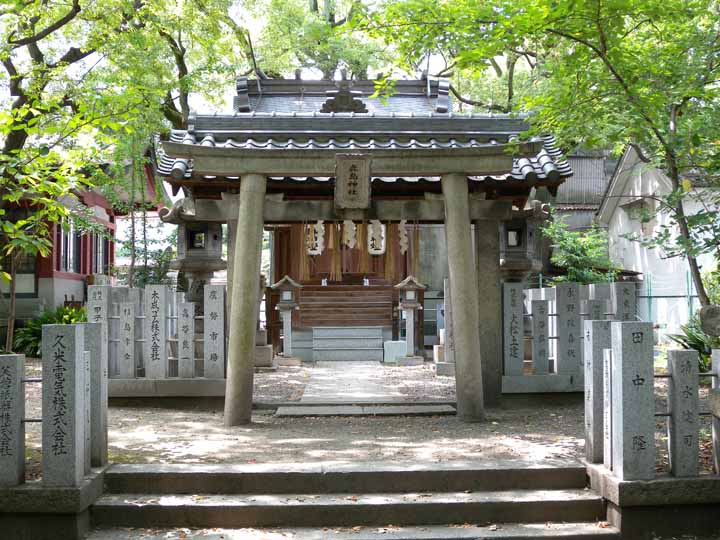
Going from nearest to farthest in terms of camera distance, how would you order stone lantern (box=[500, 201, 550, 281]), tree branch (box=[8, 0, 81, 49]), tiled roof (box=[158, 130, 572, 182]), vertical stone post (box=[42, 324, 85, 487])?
vertical stone post (box=[42, 324, 85, 487]) → tiled roof (box=[158, 130, 572, 182]) → stone lantern (box=[500, 201, 550, 281]) → tree branch (box=[8, 0, 81, 49])

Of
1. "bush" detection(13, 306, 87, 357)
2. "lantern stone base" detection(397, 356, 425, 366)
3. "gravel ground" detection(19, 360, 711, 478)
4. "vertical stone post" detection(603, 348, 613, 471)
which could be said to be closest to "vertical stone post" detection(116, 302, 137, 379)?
"gravel ground" detection(19, 360, 711, 478)

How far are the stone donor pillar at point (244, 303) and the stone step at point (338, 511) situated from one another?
3017 mm

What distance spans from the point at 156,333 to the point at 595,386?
6.79 m

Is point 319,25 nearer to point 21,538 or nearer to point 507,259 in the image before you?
point 507,259

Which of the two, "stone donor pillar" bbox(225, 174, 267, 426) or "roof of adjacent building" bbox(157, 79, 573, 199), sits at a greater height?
"roof of adjacent building" bbox(157, 79, 573, 199)

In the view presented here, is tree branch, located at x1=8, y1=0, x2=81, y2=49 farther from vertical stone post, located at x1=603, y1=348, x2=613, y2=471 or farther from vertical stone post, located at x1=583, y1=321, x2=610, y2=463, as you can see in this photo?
vertical stone post, located at x1=603, y1=348, x2=613, y2=471

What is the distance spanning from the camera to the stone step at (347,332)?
21516 mm

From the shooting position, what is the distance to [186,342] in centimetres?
1064

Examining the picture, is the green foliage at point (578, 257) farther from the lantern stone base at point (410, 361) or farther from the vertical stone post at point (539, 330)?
the vertical stone post at point (539, 330)

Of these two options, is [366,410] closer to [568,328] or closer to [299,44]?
[568,328]

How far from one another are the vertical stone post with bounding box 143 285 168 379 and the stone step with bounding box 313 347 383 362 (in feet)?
32.6

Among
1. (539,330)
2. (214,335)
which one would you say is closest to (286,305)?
(214,335)

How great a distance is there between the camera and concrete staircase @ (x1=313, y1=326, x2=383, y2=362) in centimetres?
2058

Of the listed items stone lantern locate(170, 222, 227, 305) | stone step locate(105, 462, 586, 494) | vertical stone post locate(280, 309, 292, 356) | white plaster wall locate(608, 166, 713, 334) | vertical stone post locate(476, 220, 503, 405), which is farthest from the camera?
white plaster wall locate(608, 166, 713, 334)
